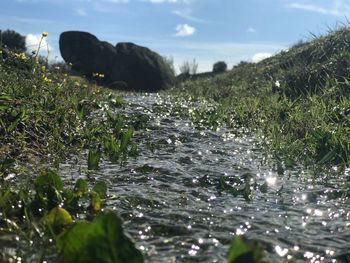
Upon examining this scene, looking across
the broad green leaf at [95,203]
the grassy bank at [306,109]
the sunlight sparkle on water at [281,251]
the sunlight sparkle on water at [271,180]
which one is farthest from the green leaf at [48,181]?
the grassy bank at [306,109]

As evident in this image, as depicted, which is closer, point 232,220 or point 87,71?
point 232,220

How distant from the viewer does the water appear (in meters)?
1.94

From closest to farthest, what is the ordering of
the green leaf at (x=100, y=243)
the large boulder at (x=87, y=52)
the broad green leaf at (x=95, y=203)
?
1. the green leaf at (x=100, y=243)
2. the broad green leaf at (x=95, y=203)
3. the large boulder at (x=87, y=52)

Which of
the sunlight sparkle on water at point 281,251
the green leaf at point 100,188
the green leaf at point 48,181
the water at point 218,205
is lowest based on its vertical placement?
the sunlight sparkle on water at point 281,251

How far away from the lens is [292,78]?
9.06 meters

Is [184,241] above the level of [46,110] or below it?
below

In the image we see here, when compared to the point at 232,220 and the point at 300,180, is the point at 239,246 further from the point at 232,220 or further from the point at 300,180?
the point at 300,180

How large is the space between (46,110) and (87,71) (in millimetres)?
20699

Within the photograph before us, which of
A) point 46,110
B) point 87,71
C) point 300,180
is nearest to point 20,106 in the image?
point 46,110

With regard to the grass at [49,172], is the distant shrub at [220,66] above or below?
above

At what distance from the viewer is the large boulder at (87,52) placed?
80.3 ft

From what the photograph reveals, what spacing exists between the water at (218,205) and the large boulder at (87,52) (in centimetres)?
2070

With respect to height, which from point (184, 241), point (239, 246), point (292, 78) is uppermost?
point (292, 78)

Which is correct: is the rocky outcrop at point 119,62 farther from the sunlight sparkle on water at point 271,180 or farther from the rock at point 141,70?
the sunlight sparkle on water at point 271,180
